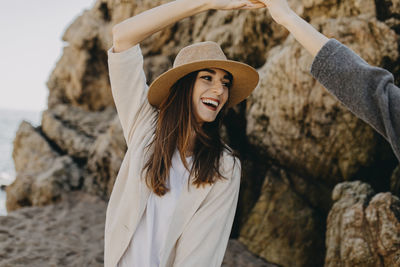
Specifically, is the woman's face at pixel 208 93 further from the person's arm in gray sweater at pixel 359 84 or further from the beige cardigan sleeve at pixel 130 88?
the person's arm in gray sweater at pixel 359 84

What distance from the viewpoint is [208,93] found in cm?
238

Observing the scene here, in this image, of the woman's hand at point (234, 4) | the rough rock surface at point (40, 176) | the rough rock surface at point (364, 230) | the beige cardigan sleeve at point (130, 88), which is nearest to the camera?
the woman's hand at point (234, 4)

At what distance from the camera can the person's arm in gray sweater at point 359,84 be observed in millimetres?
905

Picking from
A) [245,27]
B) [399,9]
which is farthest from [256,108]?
[399,9]

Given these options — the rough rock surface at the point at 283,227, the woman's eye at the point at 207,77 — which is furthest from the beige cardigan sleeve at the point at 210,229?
the rough rock surface at the point at 283,227

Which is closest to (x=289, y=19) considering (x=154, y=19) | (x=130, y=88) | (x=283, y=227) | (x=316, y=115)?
(x=154, y=19)

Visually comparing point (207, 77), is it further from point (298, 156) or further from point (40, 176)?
point (40, 176)

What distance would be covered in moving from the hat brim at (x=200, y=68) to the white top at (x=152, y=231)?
617 mm

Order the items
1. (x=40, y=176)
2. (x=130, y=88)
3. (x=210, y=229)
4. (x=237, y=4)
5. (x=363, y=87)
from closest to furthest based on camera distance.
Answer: (x=363, y=87)
(x=237, y=4)
(x=210, y=229)
(x=130, y=88)
(x=40, y=176)

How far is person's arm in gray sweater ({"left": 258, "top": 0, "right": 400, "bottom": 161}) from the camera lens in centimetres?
91

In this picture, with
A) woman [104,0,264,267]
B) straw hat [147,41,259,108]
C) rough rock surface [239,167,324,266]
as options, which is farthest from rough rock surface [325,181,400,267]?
straw hat [147,41,259,108]

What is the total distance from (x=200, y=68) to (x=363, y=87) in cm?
145

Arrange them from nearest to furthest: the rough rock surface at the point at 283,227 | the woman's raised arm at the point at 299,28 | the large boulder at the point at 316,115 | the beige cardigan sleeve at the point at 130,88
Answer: the woman's raised arm at the point at 299,28 → the beige cardigan sleeve at the point at 130,88 → the large boulder at the point at 316,115 → the rough rock surface at the point at 283,227

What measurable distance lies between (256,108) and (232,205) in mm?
2624
